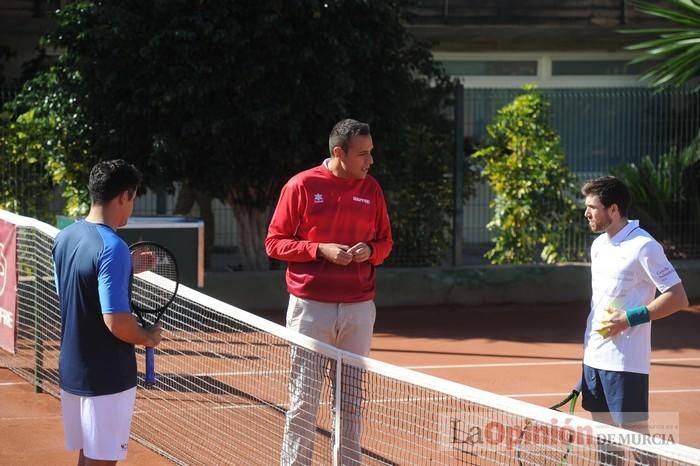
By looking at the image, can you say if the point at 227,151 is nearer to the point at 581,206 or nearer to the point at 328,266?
the point at 581,206

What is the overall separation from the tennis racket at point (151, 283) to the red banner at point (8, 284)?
1.65 meters

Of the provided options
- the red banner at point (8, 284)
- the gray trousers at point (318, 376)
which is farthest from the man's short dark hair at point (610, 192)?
the red banner at point (8, 284)

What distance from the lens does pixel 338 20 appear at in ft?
38.0

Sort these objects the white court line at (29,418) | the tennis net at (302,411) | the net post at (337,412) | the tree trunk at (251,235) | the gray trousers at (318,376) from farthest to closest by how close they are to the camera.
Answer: the tree trunk at (251,235) < the white court line at (29,418) < the gray trousers at (318,376) < the net post at (337,412) < the tennis net at (302,411)

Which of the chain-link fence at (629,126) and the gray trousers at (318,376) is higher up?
the chain-link fence at (629,126)

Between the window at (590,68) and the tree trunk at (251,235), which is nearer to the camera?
the tree trunk at (251,235)

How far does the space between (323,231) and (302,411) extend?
958mm

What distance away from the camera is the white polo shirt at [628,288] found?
493cm

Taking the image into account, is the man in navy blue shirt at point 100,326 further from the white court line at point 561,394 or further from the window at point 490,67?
the window at point 490,67

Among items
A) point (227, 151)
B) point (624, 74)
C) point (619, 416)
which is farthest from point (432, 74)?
point (619, 416)

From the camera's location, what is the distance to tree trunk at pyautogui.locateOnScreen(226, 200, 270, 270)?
12.9 metres

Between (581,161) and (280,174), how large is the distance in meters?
5.87

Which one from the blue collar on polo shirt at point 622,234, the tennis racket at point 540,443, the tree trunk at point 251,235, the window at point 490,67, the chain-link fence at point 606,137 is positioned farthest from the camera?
the window at point 490,67

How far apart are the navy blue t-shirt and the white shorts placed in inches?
1.6
